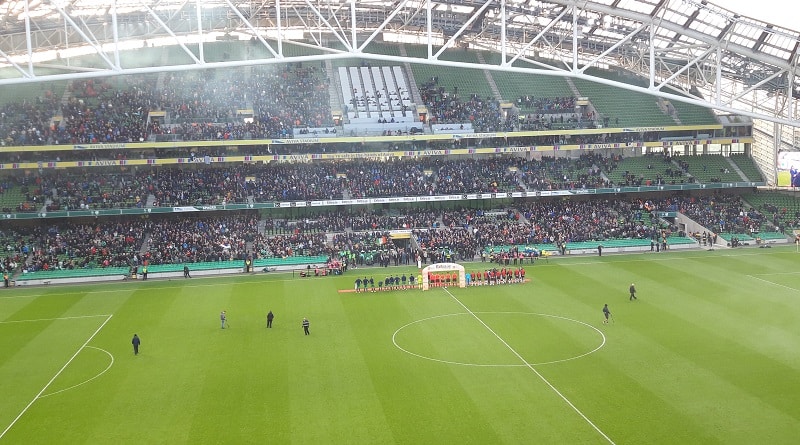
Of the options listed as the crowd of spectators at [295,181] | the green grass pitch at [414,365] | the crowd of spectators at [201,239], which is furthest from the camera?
the crowd of spectators at [295,181]

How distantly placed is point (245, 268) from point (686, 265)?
76.7 ft

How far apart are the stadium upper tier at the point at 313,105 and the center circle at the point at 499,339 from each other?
24732 mm

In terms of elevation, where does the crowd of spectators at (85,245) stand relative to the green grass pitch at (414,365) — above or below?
above

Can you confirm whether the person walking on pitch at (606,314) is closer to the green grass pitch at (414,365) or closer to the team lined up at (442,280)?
the green grass pitch at (414,365)

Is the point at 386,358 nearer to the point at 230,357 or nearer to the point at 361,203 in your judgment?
the point at 230,357

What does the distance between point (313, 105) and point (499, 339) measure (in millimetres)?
31789

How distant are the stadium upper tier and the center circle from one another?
24732 millimetres

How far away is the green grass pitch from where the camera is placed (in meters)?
17.6

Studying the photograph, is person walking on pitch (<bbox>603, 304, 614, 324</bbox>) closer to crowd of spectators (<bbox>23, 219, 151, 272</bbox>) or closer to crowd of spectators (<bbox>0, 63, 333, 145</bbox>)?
crowd of spectators (<bbox>23, 219, 151, 272</bbox>)

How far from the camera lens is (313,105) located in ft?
173

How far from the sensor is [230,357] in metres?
23.7

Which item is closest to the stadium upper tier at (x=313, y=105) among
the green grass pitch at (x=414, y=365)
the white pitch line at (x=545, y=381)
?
the green grass pitch at (x=414, y=365)

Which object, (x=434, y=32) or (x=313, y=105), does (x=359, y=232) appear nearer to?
(x=313, y=105)

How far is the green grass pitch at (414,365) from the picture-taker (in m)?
17.6
